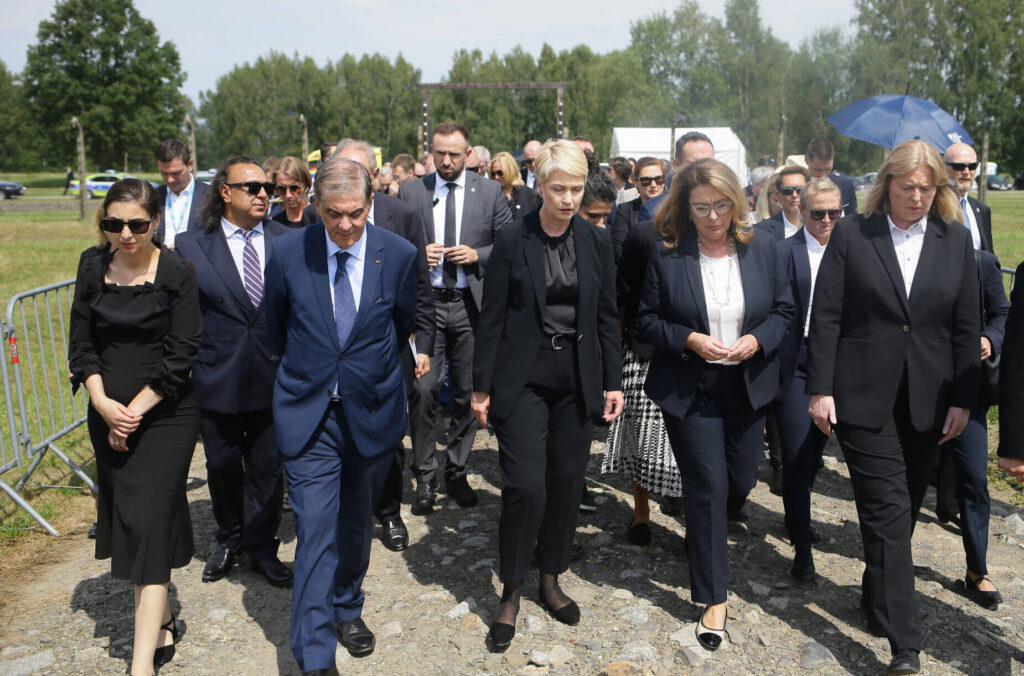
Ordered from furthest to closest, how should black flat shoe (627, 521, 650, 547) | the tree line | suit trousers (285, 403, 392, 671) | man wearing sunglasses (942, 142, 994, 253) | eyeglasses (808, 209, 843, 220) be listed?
the tree line, man wearing sunglasses (942, 142, 994, 253), black flat shoe (627, 521, 650, 547), eyeglasses (808, 209, 843, 220), suit trousers (285, 403, 392, 671)

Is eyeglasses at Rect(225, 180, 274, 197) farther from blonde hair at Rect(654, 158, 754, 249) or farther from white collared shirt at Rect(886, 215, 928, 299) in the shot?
white collared shirt at Rect(886, 215, 928, 299)

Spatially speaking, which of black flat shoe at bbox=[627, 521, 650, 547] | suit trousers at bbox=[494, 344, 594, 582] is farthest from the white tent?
suit trousers at bbox=[494, 344, 594, 582]

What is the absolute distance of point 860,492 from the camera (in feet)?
12.5

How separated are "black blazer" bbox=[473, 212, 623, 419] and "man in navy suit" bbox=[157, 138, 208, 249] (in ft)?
11.2

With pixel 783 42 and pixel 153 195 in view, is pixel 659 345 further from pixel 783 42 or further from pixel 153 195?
pixel 783 42

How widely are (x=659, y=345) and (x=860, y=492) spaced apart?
Result: 1088 millimetres

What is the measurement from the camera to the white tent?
117ft

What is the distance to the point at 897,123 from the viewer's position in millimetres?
7727

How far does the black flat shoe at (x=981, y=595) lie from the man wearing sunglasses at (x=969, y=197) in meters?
2.12

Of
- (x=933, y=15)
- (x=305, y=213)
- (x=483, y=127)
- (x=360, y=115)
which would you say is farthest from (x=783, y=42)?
(x=305, y=213)

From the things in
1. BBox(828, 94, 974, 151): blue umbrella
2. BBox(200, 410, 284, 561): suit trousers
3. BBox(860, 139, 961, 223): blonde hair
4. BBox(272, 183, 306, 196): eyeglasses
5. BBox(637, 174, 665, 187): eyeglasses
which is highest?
BBox(828, 94, 974, 151): blue umbrella

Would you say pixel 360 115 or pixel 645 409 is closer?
pixel 645 409

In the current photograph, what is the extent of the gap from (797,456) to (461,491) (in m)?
2.23

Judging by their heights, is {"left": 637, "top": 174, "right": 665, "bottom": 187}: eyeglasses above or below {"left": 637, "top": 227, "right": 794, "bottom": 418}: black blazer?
above
